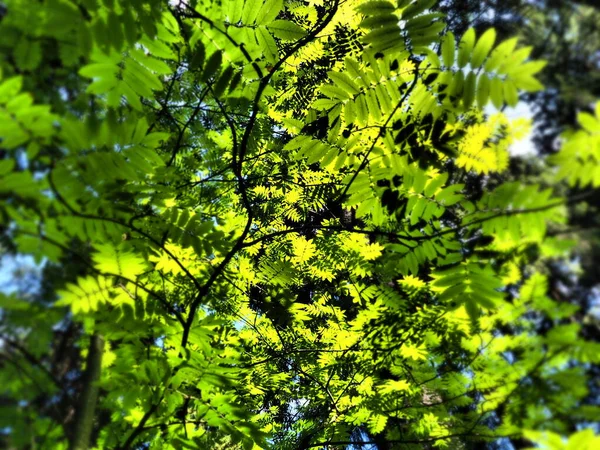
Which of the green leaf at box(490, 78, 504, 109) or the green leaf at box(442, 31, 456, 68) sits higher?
the green leaf at box(442, 31, 456, 68)

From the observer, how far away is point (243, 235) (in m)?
1.94

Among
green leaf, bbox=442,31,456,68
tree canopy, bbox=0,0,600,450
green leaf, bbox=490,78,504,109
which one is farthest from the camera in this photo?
green leaf, bbox=442,31,456,68

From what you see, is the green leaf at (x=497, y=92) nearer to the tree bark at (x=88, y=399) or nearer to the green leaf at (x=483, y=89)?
the green leaf at (x=483, y=89)

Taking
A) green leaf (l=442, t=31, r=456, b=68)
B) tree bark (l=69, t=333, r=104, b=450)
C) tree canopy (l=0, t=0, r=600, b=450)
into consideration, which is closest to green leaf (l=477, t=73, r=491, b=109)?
tree canopy (l=0, t=0, r=600, b=450)

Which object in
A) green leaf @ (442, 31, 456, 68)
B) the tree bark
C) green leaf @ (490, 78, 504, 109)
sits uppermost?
green leaf @ (442, 31, 456, 68)

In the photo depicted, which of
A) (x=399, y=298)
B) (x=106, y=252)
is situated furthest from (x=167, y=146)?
(x=399, y=298)

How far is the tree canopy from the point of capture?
1184 millimetres

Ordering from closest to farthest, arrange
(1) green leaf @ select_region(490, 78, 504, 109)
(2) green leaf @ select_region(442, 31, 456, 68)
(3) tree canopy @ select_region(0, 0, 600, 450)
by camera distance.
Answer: (3) tree canopy @ select_region(0, 0, 600, 450), (1) green leaf @ select_region(490, 78, 504, 109), (2) green leaf @ select_region(442, 31, 456, 68)

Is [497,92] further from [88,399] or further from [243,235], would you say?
[88,399]

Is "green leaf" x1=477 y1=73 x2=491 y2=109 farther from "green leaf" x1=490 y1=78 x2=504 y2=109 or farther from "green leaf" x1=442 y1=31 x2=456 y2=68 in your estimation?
"green leaf" x1=442 y1=31 x2=456 y2=68

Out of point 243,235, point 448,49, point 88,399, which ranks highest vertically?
point 448,49

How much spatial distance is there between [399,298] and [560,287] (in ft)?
3.71

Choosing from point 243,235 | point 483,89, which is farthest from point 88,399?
point 483,89

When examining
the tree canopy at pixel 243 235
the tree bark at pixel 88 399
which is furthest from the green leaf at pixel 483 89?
the tree bark at pixel 88 399
